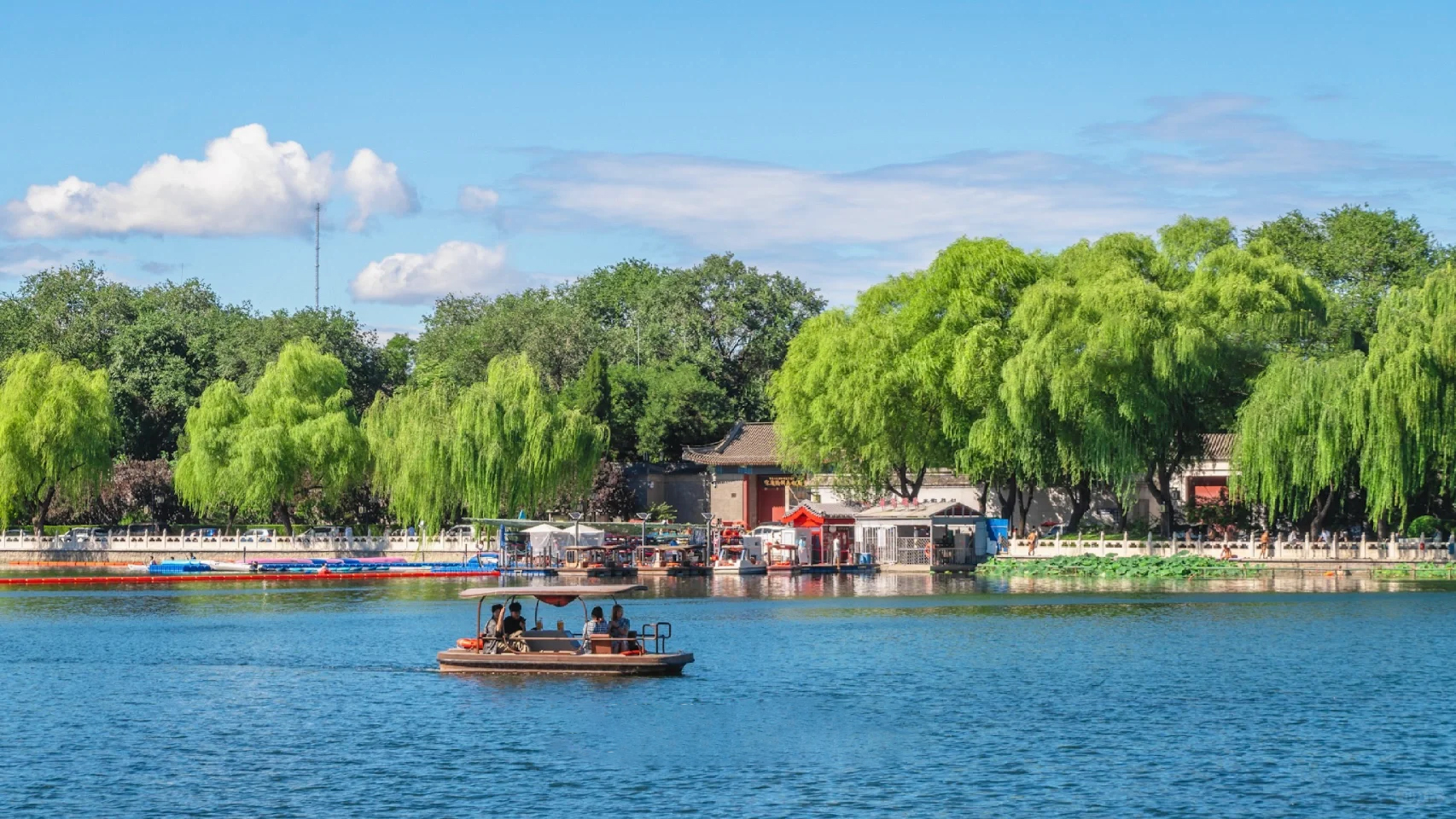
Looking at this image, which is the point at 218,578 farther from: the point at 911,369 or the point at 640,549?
the point at 911,369

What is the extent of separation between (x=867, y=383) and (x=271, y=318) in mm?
46759

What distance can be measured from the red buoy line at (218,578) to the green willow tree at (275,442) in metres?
5.08

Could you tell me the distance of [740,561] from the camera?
245 feet

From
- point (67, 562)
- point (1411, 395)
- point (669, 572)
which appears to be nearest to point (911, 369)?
point (669, 572)

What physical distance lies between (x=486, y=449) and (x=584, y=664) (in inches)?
1553

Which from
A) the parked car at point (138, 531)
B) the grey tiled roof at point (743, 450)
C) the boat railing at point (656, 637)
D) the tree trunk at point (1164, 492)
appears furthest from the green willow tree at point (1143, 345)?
the parked car at point (138, 531)

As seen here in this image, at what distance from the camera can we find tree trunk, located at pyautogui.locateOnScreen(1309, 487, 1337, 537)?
6556cm

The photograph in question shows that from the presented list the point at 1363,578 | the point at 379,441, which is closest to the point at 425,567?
the point at 379,441

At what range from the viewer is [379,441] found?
77750 millimetres

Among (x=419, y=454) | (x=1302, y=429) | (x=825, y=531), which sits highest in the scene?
(x=419, y=454)

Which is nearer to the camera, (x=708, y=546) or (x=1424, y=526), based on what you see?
(x=1424, y=526)

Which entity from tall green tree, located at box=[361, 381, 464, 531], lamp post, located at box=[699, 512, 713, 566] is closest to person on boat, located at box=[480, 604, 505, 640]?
tall green tree, located at box=[361, 381, 464, 531]

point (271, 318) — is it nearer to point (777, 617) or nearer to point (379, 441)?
point (379, 441)

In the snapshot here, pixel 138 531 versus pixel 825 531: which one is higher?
pixel 138 531
